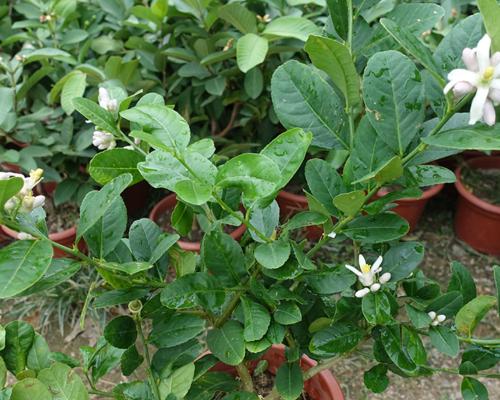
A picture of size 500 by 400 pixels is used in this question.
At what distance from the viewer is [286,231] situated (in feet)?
2.56

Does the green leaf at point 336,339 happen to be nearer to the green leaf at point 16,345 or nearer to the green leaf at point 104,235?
the green leaf at point 104,235

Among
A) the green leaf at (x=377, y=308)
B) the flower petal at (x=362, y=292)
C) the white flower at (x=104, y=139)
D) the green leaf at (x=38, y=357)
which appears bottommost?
the green leaf at (x=38, y=357)

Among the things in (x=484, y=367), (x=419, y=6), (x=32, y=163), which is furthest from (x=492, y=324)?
(x=32, y=163)

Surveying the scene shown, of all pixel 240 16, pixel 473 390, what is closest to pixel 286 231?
pixel 473 390

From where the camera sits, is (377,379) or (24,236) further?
(377,379)

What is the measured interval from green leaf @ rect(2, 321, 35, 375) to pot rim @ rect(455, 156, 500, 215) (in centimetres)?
159

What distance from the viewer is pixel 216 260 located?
0.79m

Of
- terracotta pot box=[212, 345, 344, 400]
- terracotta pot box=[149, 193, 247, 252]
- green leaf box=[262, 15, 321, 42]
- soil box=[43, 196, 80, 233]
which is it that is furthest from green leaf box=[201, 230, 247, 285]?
soil box=[43, 196, 80, 233]

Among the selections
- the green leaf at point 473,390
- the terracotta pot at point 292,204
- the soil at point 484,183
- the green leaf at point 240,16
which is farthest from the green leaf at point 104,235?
the soil at point 484,183

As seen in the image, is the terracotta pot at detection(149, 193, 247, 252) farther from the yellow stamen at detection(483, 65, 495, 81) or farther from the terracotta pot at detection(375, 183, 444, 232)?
the yellow stamen at detection(483, 65, 495, 81)

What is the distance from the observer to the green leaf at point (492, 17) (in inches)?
22.6

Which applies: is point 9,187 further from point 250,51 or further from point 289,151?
point 250,51

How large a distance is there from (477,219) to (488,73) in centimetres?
160

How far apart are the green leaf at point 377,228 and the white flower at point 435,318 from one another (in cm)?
13
